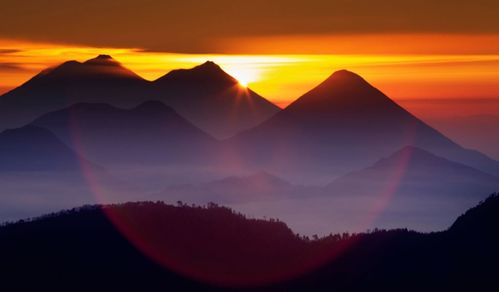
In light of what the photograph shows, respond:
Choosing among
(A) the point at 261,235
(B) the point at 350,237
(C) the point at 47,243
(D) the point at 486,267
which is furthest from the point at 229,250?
(D) the point at 486,267

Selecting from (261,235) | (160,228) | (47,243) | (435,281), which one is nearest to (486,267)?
(435,281)

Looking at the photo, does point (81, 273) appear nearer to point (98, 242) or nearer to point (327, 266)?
point (98, 242)

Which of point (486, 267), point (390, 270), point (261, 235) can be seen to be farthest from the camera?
point (261, 235)

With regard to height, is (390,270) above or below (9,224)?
below

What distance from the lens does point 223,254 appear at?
60281mm

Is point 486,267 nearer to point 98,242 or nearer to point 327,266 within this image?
point 327,266

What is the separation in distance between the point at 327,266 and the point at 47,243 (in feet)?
60.0

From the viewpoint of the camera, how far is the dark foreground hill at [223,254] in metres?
54.0

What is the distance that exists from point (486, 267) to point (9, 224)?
1264 inches

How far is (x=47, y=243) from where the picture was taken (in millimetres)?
60562

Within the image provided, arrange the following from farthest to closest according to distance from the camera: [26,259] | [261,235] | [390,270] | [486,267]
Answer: [261,235], [26,259], [390,270], [486,267]

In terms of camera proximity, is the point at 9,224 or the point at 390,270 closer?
the point at 390,270

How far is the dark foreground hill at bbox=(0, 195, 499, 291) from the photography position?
5403 centimetres

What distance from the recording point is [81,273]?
57188 mm
